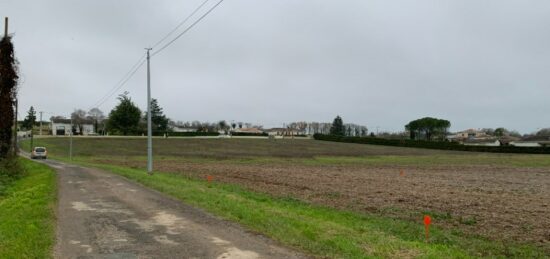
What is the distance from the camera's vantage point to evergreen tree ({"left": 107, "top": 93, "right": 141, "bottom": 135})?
5408 inches

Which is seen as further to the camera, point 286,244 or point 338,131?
point 338,131

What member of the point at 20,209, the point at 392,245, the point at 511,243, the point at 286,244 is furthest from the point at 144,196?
the point at 511,243

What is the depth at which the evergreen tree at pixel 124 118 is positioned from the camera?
137 metres

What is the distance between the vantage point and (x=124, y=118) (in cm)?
13762

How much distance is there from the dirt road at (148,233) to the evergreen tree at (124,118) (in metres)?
126

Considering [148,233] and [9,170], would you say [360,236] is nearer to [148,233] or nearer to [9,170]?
[148,233]

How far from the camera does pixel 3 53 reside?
31.2m

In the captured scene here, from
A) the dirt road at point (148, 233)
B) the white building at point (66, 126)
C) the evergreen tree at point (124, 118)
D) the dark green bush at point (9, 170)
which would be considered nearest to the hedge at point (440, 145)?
the evergreen tree at point (124, 118)

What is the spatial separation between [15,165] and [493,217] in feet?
96.1

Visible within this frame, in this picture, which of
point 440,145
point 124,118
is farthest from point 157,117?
point 440,145

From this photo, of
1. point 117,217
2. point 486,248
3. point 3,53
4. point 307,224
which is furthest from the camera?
point 3,53

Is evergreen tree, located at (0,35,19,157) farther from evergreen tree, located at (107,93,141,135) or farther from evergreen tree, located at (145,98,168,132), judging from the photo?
evergreen tree, located at (145,98,168,132)

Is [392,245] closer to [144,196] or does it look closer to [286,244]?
[286,244]

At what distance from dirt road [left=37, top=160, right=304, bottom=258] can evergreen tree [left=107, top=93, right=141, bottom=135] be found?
4942 inches
